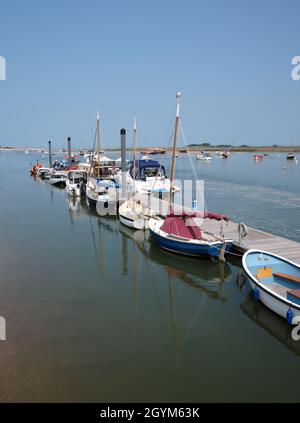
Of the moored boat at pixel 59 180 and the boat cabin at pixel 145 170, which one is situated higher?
the boat cabin at pixel 145 170

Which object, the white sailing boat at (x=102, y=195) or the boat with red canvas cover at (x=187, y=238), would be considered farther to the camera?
the white sailing boat at (x=102, y=195)

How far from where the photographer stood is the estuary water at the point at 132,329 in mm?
8789

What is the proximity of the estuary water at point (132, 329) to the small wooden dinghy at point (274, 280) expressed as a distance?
0.55m

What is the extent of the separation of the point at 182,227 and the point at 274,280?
6172mm

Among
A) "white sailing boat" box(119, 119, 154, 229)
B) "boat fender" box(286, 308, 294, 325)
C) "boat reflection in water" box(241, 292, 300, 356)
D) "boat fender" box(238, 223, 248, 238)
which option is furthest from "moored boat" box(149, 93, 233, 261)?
"boat fender" box(286, 308, 294, 325)

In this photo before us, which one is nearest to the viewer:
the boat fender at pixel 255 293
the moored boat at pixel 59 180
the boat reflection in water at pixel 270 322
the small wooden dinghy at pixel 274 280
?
the boat reflection in water at pixel 270 322

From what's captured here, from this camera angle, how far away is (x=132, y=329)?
1148 cm

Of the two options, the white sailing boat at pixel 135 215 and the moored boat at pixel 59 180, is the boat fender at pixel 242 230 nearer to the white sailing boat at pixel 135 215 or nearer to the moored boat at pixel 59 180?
the white sailing boat at pixel 135 215

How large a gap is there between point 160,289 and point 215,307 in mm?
2512

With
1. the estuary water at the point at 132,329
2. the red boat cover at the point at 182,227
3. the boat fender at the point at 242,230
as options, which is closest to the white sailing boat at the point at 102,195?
the estuary water at the point at 132,329

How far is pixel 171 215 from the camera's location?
1906 cm

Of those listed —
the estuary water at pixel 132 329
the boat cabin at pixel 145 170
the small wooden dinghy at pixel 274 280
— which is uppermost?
the boat cabin at pixel 145 170

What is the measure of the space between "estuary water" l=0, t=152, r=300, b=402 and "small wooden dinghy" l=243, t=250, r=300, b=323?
55 cm
